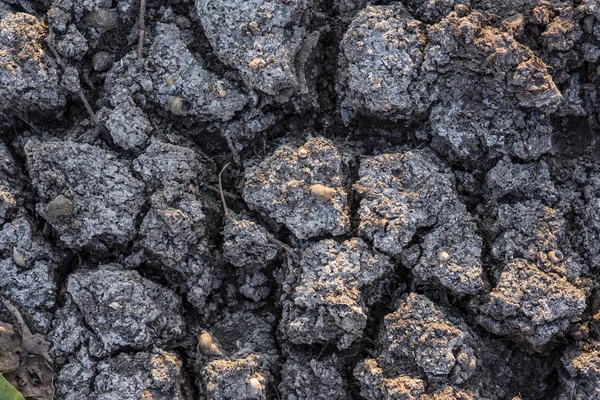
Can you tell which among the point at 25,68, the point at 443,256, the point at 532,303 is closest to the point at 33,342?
the point at 25,68

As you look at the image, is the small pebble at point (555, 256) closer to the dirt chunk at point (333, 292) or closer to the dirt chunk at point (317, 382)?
the dirt chunk at point (333, 292)

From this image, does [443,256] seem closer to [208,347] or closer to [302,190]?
[302,190]

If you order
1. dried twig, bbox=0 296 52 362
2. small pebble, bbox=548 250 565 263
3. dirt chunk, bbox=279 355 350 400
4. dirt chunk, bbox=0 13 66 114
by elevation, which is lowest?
dirt chunk, bbox=279 355 350 400

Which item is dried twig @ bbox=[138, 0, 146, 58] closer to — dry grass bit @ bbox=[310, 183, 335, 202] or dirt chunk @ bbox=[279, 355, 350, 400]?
dry grass bit @ bbox=[310, 183, 335, 202]

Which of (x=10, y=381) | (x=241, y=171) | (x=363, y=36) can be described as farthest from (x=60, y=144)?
(x=363, y=36)

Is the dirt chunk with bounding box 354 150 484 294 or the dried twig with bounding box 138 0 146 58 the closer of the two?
the dirt chunk with bounding box 354 150 484 294

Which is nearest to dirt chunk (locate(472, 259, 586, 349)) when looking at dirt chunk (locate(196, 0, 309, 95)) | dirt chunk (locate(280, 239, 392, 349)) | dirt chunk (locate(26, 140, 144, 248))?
dirt chunk (locate(280, 239, 392, 349))

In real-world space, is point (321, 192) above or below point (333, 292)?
above

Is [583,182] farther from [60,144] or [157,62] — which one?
[60,144]
